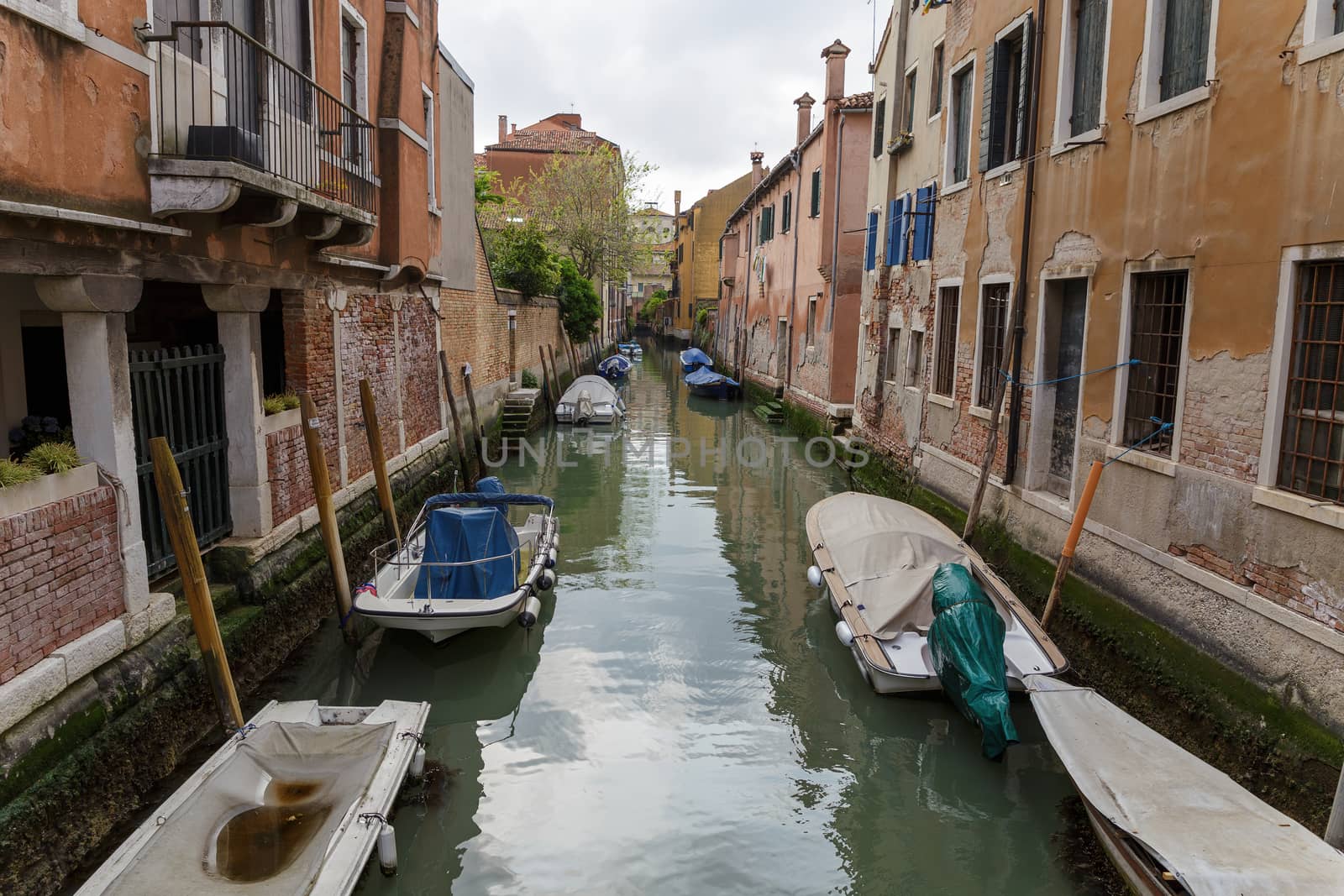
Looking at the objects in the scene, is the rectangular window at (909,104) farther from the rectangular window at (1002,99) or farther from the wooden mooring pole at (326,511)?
the wooden mooring pole at (326,511)

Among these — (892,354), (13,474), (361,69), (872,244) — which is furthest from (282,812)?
(872,244)

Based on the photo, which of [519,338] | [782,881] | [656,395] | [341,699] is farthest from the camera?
[656,395]

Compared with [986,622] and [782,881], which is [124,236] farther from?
[986,622]

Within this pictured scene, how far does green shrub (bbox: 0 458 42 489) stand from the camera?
3943mm

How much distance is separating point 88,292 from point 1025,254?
7270 millimetres

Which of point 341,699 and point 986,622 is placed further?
point 341,699

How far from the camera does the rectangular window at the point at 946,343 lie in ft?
33.8

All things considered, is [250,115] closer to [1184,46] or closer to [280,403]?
[280,403]

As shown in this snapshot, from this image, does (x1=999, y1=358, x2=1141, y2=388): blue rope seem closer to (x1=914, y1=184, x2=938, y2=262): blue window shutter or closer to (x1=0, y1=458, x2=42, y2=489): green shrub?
(x1=914, y1=184, x2=938, y2=262): blue window shutter

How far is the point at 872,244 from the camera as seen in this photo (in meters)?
14.2

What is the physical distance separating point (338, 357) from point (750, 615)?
459 cm

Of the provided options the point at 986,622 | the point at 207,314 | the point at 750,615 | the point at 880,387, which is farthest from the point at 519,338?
the point at 986,622

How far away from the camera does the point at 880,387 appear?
13.3 meters

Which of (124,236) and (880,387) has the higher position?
(124,236)
